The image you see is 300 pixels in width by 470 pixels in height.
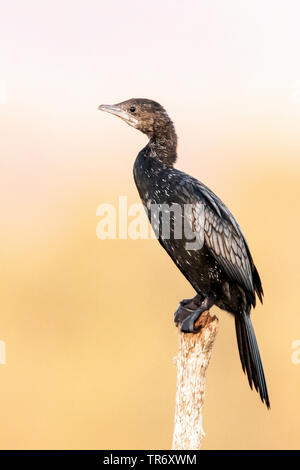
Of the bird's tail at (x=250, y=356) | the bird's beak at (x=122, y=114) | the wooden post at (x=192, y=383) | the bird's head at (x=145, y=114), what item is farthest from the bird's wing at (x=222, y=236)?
the bird's beak at (x=122, y=114)

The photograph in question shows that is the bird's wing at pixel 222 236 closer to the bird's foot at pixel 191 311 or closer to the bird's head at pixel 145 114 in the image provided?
the bird's foot at pixel 191 311

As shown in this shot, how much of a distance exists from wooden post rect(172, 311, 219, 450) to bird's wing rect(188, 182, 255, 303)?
33 centimetres

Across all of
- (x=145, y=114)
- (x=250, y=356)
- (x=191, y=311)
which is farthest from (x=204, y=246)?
(x=145, y=114)

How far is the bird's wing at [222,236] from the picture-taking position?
11.9 feet

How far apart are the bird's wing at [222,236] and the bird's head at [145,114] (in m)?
0.51

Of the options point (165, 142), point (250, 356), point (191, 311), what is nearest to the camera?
point (250, 356)

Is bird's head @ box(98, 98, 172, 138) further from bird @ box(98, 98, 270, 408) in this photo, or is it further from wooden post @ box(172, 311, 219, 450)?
wooden post @ box(172, 311, 219, 450)

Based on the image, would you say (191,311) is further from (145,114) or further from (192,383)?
(145,114)

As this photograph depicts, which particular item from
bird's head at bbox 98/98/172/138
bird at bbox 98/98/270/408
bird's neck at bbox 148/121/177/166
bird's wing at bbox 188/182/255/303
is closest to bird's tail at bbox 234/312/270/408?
bird at bbox 98/98/270/408

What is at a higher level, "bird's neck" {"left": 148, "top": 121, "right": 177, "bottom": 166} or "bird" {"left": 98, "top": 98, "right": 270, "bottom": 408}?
"bird's neck" {"left": 148, "top": 121, "right": 177, "bottom": 166}

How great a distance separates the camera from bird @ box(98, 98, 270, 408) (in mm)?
3607

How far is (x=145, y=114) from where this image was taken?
3.90 metres

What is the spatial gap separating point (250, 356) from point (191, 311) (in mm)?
466

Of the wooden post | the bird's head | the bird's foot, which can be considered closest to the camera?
the wooden post
